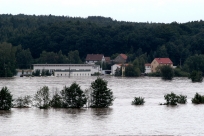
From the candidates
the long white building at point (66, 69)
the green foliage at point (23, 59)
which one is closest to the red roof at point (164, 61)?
the long white building at point (66, 69)

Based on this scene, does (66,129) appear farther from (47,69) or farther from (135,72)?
(47,69)

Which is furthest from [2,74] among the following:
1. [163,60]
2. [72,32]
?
[72,32]

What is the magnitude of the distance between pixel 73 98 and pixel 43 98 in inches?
68.4

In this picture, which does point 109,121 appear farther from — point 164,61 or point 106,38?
point 106,38

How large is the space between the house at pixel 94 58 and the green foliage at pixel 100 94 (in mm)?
74131

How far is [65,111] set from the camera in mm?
32094

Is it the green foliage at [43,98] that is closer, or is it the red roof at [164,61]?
the green foliage at [43,98]

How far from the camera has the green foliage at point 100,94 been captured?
33.2 m

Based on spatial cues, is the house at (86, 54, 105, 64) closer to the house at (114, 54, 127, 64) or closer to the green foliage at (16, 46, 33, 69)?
the house at (114, 54, 127, 64)

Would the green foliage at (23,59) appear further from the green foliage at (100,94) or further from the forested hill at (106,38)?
the green foliage at (100,94)

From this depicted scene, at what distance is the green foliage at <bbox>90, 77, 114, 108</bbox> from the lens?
33188 mm

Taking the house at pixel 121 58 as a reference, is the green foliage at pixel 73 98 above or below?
below

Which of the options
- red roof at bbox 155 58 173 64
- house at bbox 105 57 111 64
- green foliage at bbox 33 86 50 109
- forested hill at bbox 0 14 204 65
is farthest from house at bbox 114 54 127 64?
green foliage at bbox 33 86 50 109

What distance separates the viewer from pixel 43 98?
110ft
